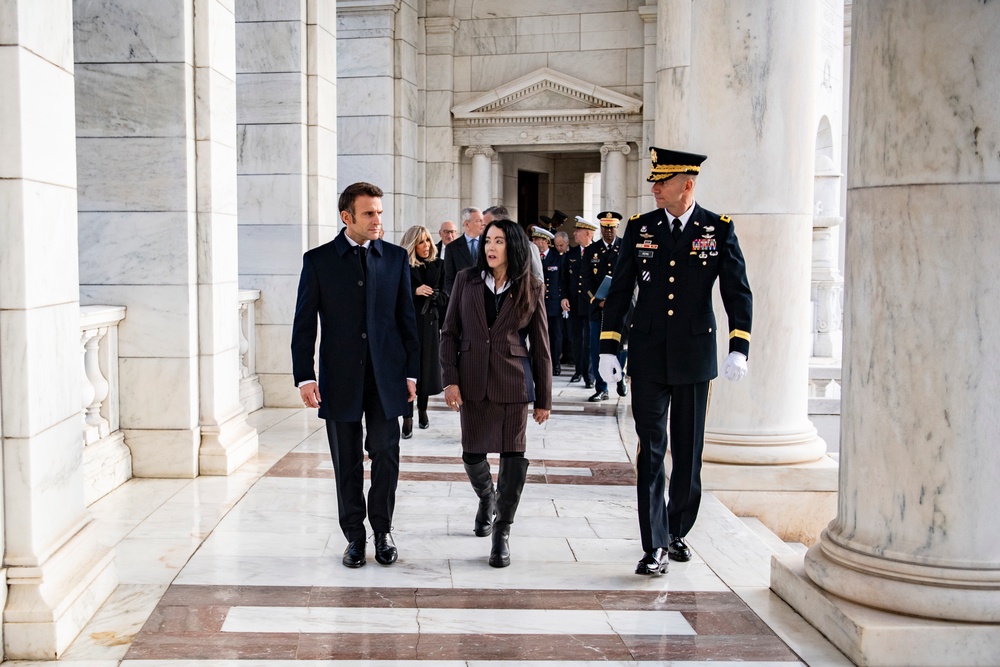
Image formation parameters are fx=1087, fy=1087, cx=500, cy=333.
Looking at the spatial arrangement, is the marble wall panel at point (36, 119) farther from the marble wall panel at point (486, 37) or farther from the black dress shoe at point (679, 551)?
the marble wall panel at point (486, 37)

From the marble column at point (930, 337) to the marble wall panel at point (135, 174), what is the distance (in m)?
4.46

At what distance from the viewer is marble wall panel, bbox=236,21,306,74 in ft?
32.7

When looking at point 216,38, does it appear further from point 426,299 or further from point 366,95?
point 366,95

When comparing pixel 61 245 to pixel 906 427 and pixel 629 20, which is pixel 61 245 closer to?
pixel 906 427

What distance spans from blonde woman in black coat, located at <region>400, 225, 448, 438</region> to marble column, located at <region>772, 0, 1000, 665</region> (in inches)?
186

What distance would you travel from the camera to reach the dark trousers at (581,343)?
12109 mm

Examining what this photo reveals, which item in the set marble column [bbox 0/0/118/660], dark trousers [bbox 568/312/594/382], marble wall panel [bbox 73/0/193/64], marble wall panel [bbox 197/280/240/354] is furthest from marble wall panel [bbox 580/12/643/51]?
marble column [bbox 0/0/118/660]

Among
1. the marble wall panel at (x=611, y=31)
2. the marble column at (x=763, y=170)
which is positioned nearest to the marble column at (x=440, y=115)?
the marble wall panel at (x=611, y=31)

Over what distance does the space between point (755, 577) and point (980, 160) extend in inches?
87.8

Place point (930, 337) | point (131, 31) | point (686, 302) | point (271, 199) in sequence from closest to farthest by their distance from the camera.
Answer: point (930, 337), point (686, 302), point (131, 31), point (271, 199)

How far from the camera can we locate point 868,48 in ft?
13.7

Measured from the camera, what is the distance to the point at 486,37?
16.5m

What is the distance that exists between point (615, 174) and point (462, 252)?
7.64 meters

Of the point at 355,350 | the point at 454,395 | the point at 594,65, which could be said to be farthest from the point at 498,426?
the point at 594,65
